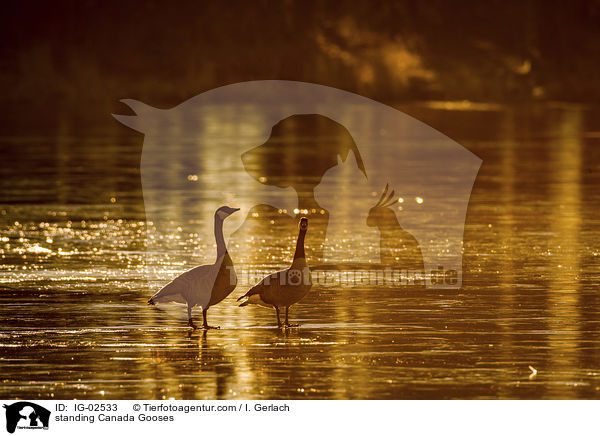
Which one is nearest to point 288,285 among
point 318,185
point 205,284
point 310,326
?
point 310,326

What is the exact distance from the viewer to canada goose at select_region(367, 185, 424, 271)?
1636 cm

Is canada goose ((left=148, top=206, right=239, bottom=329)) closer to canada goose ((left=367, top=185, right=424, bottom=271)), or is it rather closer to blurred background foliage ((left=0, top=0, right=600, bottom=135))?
canada goose ((left=367, top=185, right=424, bottom=271))

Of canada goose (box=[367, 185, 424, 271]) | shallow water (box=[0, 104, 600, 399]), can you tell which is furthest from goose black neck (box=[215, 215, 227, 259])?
canada goose (box=[367, 185, 424, 271])

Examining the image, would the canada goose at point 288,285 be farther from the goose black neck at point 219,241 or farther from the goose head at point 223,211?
the goose head at point 223,211

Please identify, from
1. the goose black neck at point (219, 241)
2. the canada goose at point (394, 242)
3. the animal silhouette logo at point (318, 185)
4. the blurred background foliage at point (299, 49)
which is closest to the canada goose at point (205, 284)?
the goose black neck at point (219, 241)

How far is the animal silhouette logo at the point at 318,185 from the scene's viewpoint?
57.7ft

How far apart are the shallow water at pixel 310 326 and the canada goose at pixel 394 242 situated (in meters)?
0.63

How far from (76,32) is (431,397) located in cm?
6076

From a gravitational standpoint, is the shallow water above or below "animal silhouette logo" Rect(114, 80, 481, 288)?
below

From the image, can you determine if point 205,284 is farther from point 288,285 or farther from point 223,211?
point 223,211

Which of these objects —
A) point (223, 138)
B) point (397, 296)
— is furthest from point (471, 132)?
point (397, 296)
